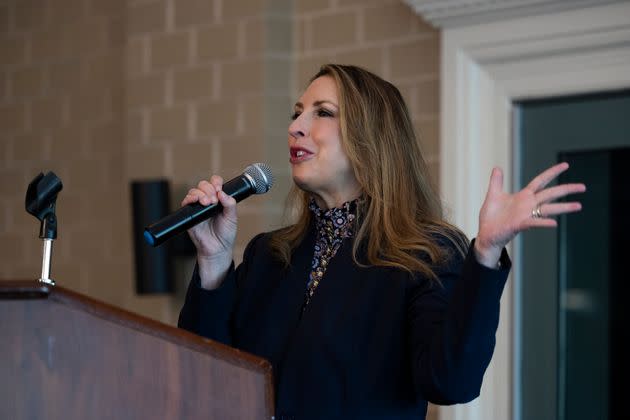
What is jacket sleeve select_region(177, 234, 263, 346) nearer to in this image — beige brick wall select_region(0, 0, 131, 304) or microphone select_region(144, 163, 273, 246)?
microphone select_region(144, 163, 273, 246)

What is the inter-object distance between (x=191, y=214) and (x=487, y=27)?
1477 mm

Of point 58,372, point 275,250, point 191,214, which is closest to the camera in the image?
point 58,372

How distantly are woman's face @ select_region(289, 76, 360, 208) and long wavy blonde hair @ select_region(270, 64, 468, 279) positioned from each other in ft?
0.07

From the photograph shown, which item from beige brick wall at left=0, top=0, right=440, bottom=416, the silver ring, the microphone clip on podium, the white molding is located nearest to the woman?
the silver ring

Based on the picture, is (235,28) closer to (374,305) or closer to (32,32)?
(32,32)

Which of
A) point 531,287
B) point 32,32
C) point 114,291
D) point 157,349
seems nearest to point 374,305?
point 157,349

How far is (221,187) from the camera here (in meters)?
1.82

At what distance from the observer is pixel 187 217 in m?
1.69

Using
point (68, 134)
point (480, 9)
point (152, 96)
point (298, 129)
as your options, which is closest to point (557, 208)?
point (298, 129)

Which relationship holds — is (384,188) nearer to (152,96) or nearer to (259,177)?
(259,177)

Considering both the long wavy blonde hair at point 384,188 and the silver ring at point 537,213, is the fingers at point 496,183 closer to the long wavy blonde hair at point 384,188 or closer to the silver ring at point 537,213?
the silver ring at point 537,213

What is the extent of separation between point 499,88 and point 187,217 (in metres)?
1.50

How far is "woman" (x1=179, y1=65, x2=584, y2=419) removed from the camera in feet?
5.04

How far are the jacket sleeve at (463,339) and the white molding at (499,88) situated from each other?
125cm
